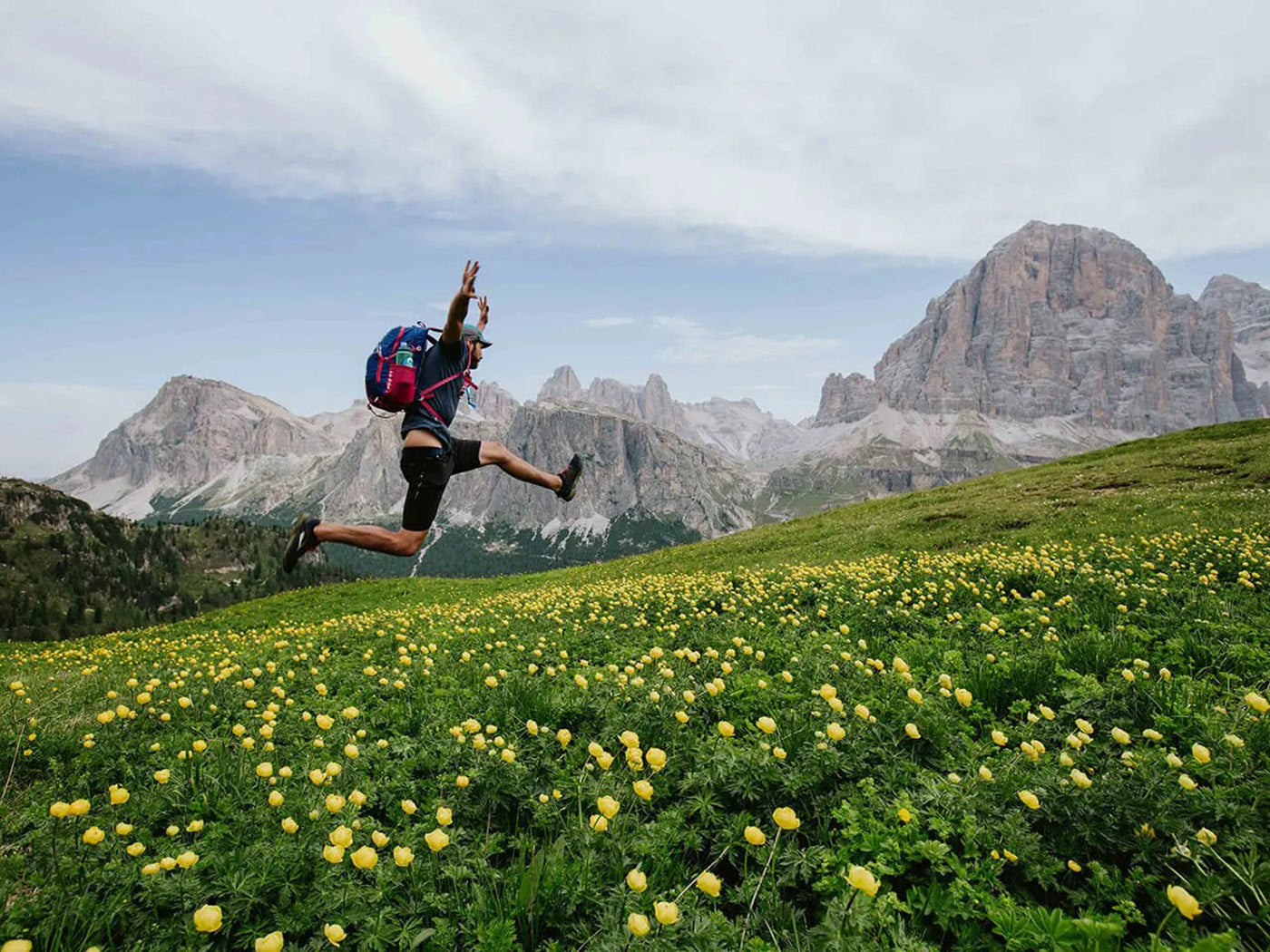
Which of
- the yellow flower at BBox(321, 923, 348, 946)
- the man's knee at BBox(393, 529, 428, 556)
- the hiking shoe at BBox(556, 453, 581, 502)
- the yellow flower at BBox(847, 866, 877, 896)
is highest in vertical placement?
the hiking shoe at BBox(556, 453, 581, 502)

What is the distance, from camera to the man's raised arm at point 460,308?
27.2ft

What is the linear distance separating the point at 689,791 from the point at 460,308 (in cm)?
684

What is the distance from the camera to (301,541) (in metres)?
9.58

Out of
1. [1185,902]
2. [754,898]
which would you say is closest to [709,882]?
[754,898]

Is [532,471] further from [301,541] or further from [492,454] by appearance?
[301,541]

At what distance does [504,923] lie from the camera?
322cm

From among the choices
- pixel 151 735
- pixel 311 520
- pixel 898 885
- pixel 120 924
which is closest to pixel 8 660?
pixel 311 520

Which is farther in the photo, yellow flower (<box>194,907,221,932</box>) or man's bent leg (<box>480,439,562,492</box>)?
man's bent leg (<box>480,439,562,492</box>)

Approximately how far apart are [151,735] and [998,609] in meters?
11.1

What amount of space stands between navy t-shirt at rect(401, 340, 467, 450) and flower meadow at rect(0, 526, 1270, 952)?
3.37 meters

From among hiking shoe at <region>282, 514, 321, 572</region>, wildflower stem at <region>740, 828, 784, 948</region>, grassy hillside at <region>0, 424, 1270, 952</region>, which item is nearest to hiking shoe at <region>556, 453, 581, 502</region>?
grassy hillside at <region>0, 424, 1270, 952</region>

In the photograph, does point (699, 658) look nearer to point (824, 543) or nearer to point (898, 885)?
point (898, 885)

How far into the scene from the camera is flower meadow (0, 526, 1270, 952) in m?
3.26

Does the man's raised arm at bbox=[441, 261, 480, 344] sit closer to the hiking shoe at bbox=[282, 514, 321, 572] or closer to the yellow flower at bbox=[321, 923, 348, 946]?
the hiking shoe at bbox=[282, 514, 321, 572]
